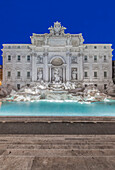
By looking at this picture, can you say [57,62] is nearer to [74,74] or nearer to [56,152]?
[74,74]

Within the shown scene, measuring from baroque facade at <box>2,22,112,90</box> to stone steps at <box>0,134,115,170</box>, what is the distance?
1971cm

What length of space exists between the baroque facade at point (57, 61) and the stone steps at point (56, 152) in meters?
19.7

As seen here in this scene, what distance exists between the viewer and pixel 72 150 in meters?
2.55

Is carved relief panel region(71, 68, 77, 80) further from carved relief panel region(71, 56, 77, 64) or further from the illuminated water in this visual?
the illuminated water

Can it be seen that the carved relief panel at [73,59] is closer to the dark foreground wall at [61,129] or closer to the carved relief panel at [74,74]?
the carved relief panel at [74,74]

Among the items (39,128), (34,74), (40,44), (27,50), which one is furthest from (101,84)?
(39,128)

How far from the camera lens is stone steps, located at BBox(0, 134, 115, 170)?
198cm

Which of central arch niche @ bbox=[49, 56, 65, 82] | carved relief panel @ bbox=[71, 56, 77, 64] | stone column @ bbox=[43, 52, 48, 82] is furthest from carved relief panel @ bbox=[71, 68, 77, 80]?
stone column @ bbox=[43, 52, 48, 82]

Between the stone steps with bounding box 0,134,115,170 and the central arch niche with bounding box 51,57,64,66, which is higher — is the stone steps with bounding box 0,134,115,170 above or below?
below

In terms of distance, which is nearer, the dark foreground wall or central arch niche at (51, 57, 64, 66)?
the dark foreground wall

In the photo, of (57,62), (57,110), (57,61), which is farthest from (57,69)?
(57,110)

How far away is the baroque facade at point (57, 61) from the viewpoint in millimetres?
22938

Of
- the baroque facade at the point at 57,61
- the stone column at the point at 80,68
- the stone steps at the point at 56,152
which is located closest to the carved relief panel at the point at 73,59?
the baroque facade at the point at 57,61

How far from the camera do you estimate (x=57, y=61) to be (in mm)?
24328
